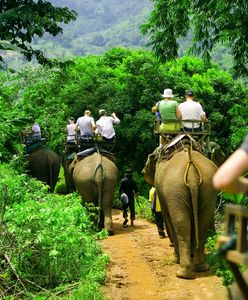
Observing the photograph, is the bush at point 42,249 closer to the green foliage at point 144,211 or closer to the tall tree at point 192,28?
the tall tree at point 192,28

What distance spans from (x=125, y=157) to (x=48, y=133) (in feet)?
12.5

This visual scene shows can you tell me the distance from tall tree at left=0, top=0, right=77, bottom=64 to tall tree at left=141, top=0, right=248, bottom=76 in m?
3.74

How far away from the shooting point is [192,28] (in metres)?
15.4

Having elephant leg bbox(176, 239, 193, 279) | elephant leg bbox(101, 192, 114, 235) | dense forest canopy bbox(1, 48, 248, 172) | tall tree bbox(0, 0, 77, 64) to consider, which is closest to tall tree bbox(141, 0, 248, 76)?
elephant leg bbox(101, 192, 114, 235)

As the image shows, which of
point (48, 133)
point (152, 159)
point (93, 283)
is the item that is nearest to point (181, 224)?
point (93, 283)

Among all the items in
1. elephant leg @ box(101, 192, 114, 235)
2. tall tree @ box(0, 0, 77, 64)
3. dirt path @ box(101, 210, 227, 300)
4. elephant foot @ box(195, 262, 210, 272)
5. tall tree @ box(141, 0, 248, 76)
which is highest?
tall tree @ box(141, 0, 248, 76)

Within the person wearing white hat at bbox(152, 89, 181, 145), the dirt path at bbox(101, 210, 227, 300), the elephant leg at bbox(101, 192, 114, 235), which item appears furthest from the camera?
the elephant leg at bbox(101, 192, 114, 235)

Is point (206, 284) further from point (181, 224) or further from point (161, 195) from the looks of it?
point (161, 195)

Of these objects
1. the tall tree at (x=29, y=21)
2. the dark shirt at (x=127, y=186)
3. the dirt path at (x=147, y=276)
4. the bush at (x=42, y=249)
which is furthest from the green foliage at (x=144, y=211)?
the bush at (x=42, y=249)

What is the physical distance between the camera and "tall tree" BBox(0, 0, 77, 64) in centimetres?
989

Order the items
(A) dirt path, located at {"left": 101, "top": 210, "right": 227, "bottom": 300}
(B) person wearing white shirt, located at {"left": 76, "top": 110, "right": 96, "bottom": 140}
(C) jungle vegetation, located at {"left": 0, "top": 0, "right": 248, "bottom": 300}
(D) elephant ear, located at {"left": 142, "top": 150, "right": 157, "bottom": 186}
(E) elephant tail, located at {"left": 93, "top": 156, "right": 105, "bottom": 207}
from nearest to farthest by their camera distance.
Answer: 1. (C) jungle vegetation, located at {"left": 0, "top": 0, "right": 248, "bottom": 300}
2. (A) dirt path, located at {"left": 101, "top": 210, "right": 227, "bottom": 300}
3. (D) elephant ear, located at {"left": 142, "top": 150, "right": 157, "bottom": 186}
4. (E) elephant tail, located at {"left": 93, "top": 156, "right": 105, "bottom": 207}
5. (B) person wearing white shirt, located at {"left": 76, "top": 110, "right": 96, "bottom": 140}

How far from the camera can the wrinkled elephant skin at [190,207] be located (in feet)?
31.4

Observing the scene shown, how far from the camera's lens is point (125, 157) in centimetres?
2520

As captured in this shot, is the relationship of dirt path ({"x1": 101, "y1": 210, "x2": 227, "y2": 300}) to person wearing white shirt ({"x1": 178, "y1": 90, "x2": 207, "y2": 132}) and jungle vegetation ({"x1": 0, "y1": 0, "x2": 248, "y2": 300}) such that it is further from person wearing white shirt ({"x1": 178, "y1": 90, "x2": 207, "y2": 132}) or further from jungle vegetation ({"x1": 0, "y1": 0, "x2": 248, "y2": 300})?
person wearing white shirt ({"x1": 178, "y1": 90, "x2": 207, "y2": 132})
